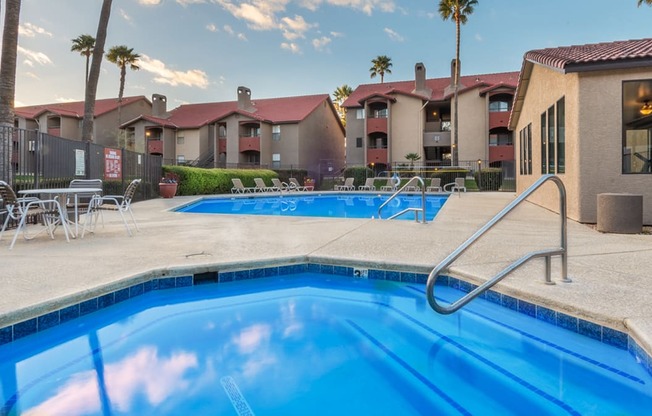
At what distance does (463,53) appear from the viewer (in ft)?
101

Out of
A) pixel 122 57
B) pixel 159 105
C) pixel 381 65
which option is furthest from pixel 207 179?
pixel 381 65

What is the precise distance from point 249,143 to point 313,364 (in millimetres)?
32871

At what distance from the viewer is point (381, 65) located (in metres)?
43.6

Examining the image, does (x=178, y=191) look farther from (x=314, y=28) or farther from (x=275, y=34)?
(x=314, y=28)

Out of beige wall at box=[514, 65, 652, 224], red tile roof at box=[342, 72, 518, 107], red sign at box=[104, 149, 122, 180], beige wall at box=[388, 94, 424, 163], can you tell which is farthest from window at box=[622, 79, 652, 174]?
beige wall at box=[388, 94, 424, 163]

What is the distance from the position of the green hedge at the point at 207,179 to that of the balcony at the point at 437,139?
13527 mm

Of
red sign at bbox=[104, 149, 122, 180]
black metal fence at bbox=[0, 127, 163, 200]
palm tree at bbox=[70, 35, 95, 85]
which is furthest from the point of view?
palm tree at bbox=[70, 35, 95, 85]

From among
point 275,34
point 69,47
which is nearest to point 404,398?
point 275,34

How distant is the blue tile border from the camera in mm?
2980

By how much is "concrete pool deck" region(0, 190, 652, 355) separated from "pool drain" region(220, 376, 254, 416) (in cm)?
174

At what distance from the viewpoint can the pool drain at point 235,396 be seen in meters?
2.46

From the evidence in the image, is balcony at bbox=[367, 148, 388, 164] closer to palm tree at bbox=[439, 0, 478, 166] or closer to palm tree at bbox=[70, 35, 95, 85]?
palm tree at bbox=[439, 0, 478, 166]

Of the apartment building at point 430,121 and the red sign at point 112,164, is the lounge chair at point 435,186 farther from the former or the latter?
the red sign at point 112,164

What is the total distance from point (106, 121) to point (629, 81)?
4187 cm
